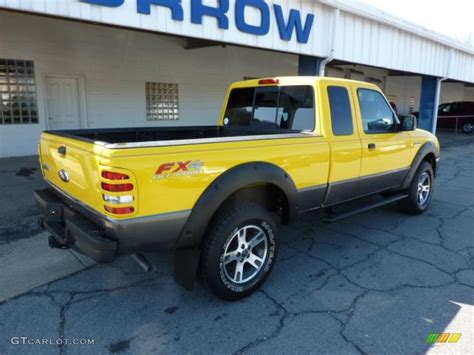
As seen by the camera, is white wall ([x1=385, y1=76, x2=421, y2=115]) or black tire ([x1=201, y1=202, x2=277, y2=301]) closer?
black tire ([x1=201, y1=202, x2=277, y2=301])

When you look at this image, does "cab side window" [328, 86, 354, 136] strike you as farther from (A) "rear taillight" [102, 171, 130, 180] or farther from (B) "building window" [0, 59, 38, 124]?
(B) "building window" [0, 59, 38, 124]

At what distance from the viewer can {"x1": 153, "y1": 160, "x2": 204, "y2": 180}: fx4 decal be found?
2.50 meters

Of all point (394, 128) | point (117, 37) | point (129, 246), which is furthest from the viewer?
point (117, 37)

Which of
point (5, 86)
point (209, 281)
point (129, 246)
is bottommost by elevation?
point (209, 281)

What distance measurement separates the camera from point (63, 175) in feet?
10.3

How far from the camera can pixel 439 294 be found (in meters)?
3.30

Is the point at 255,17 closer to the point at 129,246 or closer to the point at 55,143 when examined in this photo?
the point at 55,143

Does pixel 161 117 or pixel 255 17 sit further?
pixel 161 117

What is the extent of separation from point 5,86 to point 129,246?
8.30 metres

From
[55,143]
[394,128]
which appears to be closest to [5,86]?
[55,143]

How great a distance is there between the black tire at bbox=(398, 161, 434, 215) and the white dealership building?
12.6ft

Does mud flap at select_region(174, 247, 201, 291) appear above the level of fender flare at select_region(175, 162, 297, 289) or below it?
below

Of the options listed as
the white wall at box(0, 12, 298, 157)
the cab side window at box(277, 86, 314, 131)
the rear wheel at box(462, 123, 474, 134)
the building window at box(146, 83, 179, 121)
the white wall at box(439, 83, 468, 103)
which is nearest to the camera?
the cab side window at box(277, 86, 314, 131)

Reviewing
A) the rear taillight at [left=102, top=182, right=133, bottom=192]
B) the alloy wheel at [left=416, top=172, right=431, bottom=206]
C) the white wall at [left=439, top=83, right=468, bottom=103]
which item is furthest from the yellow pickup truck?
the white wall at [left=439, top=83, right=468, bottom=103]
